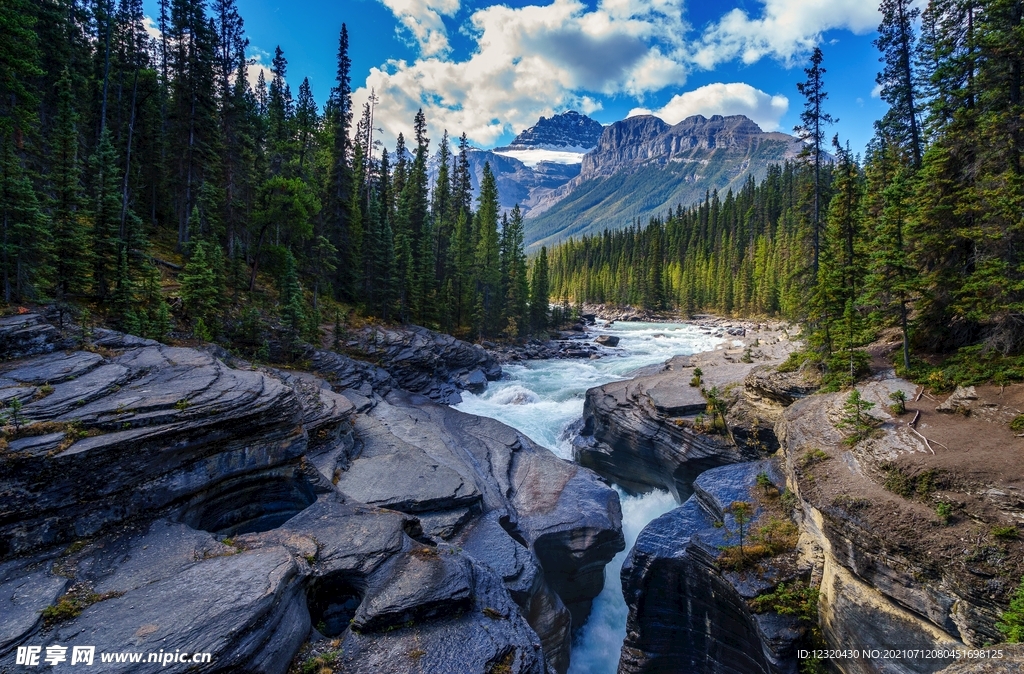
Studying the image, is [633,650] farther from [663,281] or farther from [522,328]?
[663,281]

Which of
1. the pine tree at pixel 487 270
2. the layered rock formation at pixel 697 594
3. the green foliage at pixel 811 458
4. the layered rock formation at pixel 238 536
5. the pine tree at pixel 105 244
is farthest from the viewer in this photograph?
the pine tree at pixel 487 270

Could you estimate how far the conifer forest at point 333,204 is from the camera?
A: 1254 cm

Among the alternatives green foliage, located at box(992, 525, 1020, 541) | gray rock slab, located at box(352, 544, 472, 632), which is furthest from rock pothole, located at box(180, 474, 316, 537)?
green foliage, located at box(992, 525, 1020, 541)

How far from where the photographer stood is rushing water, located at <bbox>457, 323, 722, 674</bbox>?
13.3 meters

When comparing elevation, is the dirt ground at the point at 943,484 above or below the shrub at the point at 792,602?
above

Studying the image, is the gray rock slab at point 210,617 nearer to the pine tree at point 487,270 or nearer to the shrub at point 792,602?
the shrub at point 792,602

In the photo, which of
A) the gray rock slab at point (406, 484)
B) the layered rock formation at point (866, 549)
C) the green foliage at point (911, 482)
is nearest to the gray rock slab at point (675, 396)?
the layered rock formation at point (866, 549)

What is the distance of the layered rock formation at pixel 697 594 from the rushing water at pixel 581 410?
63.5 inches

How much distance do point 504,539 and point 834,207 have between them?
1827cm

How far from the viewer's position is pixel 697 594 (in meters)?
11.1

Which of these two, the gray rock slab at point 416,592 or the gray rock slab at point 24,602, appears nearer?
the gray rock slab at point 24,602

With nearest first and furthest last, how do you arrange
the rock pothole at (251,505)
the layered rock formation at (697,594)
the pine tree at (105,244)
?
the rock pothole at (251,505) → the layered rock formation at (697,594) → the pine tree at (105,244)

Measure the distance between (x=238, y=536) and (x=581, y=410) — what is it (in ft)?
68.2

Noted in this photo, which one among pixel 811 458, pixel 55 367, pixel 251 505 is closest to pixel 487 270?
pixel 251 505
